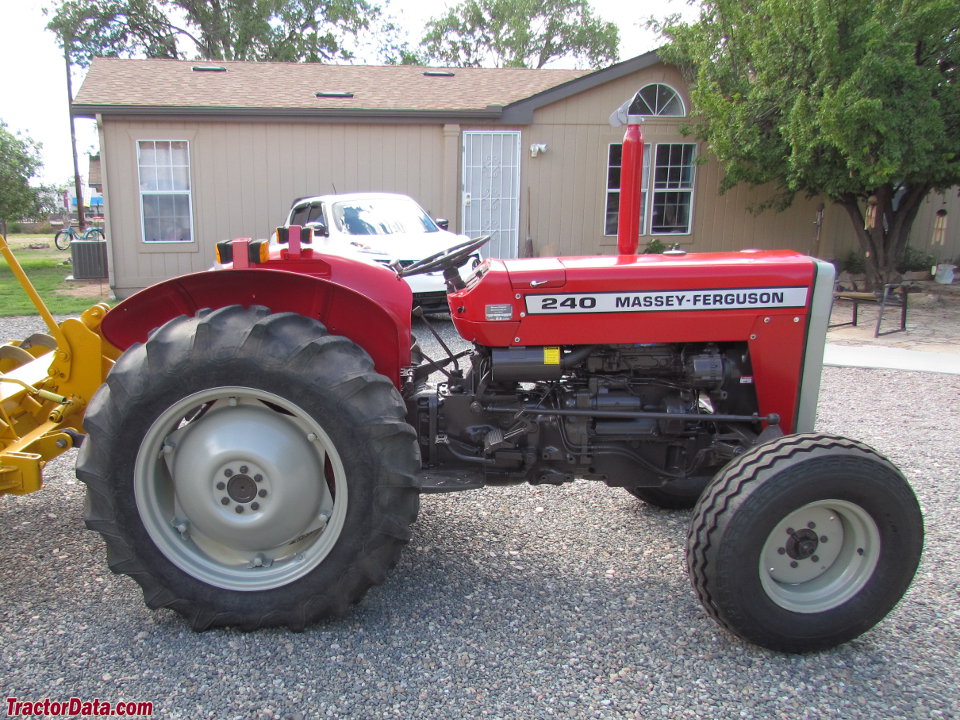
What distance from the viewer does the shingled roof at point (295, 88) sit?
11.4 meters

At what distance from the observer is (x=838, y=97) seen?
30.6 feet

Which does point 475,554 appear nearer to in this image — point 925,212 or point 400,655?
point 400,655

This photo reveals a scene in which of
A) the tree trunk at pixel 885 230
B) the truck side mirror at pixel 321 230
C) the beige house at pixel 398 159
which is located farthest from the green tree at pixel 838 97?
the truck side mirror at pixel 321 230

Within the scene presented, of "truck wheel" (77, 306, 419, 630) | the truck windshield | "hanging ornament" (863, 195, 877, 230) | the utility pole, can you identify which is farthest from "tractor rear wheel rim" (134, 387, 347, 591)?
the utility pole

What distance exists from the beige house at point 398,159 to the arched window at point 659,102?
0.08 feet

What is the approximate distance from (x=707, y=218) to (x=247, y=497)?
12.2 meters

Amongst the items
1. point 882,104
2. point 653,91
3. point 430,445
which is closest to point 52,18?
point 653,91

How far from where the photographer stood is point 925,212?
15.1m

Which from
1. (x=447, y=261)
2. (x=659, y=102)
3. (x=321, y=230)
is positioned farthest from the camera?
(x=659, y=102)

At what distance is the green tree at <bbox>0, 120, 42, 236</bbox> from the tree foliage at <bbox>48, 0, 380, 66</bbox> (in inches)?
383

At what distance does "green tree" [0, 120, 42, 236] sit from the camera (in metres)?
17.7

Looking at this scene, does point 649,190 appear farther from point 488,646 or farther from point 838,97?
point 488,646

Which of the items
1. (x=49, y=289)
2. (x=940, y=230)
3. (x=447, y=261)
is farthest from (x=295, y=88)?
(x=940, y=230)

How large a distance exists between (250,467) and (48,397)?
1.09 metres
